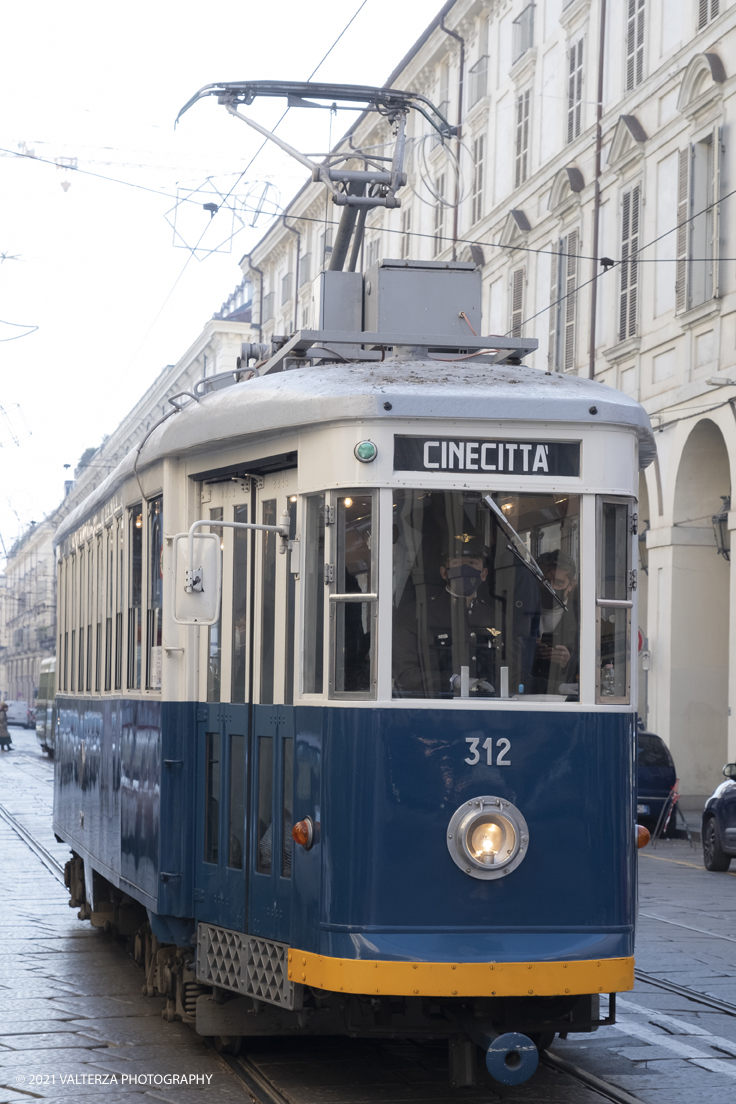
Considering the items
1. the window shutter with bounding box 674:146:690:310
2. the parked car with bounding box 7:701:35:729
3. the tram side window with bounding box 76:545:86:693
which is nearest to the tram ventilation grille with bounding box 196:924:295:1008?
the tram side window with bounding box 76:545:86:693

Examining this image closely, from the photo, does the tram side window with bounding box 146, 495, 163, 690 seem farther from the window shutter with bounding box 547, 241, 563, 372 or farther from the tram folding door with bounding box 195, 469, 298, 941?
the window shutter with bounding box 547, 241, 563, 372

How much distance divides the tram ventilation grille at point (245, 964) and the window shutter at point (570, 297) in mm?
21521

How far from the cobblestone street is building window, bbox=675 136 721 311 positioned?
13.5m

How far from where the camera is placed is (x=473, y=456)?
575 cm

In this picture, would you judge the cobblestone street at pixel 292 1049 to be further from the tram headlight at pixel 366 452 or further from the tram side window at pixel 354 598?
the tram headlight at pixel 366 452

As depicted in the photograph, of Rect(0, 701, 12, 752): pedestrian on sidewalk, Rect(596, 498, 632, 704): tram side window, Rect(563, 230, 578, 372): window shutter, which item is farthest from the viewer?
Rect(0, 701, 12, 752): pedestrian on sidewalk

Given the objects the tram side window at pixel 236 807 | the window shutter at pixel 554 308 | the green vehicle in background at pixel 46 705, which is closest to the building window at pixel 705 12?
the window shutter at pixel 554 308

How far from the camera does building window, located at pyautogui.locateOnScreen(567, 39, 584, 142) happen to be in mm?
27203

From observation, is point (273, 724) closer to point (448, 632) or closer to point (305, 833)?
point (305, 833)

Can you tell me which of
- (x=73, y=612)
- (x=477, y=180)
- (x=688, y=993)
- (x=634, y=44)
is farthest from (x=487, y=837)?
(x=477, y=180)

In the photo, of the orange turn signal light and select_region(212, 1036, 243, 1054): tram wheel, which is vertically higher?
the orange turn signal light

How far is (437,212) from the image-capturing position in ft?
113

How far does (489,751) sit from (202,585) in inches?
49.6

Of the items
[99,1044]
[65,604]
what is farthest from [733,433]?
[99,1044]
